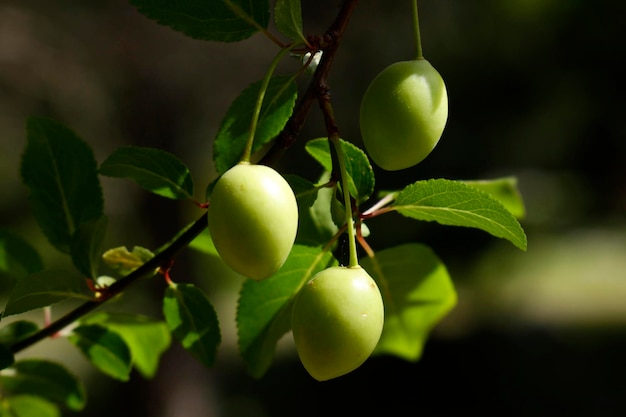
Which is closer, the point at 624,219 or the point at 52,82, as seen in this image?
the point at 52,82

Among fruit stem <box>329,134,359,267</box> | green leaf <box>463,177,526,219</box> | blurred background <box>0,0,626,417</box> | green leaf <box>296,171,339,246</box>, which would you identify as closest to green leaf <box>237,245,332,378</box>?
green leaf <box>296,171,339,246</box>

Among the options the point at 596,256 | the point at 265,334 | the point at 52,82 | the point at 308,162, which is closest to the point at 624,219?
the point at 596,256

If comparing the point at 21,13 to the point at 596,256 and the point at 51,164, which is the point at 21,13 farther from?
the point at 596,256

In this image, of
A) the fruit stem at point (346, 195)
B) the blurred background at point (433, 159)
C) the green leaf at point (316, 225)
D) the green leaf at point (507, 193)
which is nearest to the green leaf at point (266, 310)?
the green leaf at point (316, 225)

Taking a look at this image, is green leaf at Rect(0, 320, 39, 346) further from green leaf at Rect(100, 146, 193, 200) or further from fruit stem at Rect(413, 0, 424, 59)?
fruit stem at Rect(413, 0, 424, 59)

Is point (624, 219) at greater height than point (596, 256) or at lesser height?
greater

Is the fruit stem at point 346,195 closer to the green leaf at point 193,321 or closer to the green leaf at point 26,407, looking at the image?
the green leaf at point 193,321

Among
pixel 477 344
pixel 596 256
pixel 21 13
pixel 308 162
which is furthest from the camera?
pixel 596 256

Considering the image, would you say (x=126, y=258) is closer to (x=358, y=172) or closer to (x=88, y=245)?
(x=88, y=245)

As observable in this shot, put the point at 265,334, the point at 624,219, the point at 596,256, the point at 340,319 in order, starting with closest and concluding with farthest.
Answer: the point at 340,319, the point at 265,334, the point at 624,219, the point at 596,256
